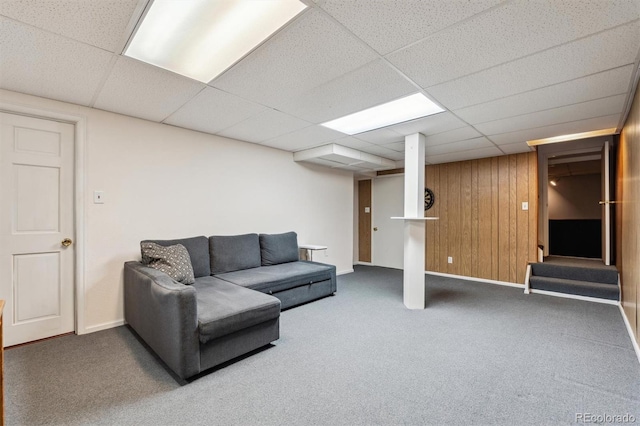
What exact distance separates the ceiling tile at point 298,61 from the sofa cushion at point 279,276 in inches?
76.3

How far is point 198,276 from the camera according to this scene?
3258 mm

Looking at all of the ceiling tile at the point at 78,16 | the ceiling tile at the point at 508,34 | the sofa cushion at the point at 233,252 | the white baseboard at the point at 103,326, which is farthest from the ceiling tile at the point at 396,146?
the white baseboard at the point at 103,326

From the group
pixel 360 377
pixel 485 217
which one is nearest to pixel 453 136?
pixel 485 217

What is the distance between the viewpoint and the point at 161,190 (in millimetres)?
3297

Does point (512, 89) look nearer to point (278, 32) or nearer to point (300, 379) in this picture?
point (278, 32)

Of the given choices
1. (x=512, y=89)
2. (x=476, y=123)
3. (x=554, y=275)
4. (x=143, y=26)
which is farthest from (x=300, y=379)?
(x=554, y=275)

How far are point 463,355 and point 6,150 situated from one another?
433 cm

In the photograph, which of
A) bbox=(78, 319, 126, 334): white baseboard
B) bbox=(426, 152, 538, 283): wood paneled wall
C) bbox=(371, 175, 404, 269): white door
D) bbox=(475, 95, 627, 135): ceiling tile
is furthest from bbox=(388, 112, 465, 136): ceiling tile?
bbox=(78, 319, 126, 334): white baseboard

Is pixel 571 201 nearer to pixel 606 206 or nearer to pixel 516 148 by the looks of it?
pixel 606 206

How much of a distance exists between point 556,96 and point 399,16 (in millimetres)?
1893

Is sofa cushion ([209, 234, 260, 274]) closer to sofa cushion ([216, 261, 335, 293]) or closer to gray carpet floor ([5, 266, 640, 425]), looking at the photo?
sofa cushion ([216, 261, 335, 293])

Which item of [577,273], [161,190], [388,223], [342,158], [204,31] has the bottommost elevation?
[577,273]

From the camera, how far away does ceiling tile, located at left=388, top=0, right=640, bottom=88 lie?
4.79 ft

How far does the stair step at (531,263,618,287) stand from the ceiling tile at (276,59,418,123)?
155 inches
